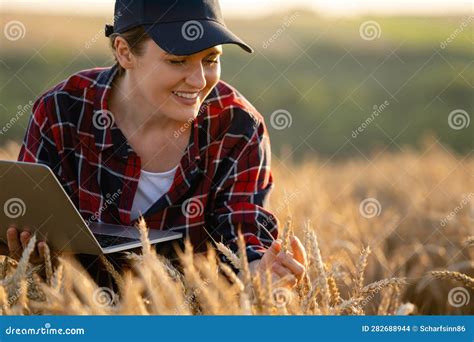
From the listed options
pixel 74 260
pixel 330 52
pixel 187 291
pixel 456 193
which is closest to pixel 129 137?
pixel 74 260

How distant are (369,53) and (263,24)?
2815mm

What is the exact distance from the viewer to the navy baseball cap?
2.43 meters

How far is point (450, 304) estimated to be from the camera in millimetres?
3156

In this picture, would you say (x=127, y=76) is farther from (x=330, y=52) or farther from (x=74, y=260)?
(x=330, y=52)

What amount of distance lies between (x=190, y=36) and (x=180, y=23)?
0.31ft
